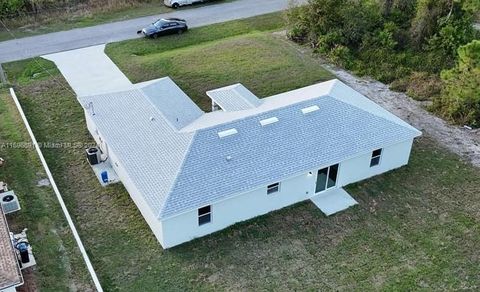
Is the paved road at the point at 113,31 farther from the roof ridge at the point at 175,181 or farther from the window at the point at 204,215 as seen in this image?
the window at the point at 204,215

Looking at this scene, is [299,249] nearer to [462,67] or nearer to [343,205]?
[343,205]

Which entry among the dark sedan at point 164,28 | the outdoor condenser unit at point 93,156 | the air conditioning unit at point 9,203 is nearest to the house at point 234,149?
the outdoor condenser unit at point 93,156

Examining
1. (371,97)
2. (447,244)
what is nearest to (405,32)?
(371,97)

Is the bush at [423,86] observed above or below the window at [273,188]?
below

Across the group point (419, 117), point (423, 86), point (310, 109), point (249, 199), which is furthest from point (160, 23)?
point (249, 199)

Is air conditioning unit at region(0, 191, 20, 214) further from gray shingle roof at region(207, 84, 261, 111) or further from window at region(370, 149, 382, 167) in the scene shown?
window at region(370, 149, 382, 167)

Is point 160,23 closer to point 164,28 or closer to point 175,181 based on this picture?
point 164,28
